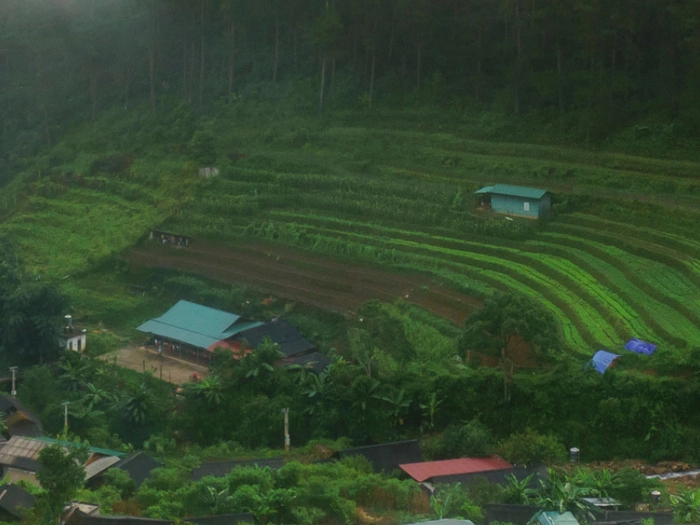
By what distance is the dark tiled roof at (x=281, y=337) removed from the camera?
3114 cm

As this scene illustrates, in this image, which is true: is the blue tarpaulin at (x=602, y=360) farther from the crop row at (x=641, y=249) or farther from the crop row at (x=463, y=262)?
the crop row at (x=641, y=249)

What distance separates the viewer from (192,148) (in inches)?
1645

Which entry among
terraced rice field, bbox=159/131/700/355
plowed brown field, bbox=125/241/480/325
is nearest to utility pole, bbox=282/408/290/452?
plowed brown field, bbox=125/241/480/325

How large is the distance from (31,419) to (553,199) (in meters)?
16.0

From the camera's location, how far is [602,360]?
26922 mm

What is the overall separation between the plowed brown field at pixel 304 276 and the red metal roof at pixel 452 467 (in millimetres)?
5343

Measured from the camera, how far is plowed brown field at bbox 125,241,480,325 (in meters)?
31.6

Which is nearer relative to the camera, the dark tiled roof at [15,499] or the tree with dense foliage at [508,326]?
the dark tiled roof at [15,499]

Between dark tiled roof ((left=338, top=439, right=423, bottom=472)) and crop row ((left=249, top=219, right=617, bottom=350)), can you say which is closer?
dark tiled roof ((left=338, top=439, right=423, bottom=472))

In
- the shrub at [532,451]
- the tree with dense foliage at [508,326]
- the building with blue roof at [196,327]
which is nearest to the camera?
the shrub at [532,451]

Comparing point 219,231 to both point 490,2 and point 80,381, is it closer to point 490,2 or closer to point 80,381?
point 80,381

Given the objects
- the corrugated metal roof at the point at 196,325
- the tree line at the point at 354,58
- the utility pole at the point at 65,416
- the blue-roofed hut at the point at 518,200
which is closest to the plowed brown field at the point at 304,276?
the corrugated metal roof at the point at 196,325

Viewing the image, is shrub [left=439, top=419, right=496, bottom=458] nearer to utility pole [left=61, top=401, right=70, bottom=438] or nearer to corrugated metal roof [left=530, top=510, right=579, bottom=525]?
corrugated metal roof [left=530, top=510, right=579, bottom=525]

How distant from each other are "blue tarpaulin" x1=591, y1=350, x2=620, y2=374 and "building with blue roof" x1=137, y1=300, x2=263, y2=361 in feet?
32.0
